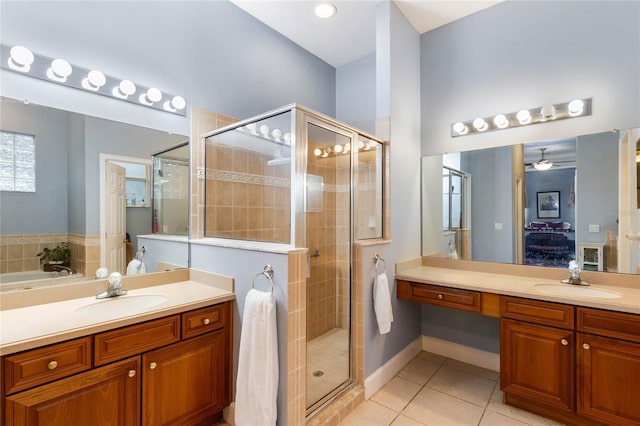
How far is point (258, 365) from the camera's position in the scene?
154cm

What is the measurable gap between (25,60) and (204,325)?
169 centimetres

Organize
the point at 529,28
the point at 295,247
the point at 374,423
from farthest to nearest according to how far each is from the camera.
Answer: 1. the point at 529,28
2. the point at 374,423
3. the point at 295,247

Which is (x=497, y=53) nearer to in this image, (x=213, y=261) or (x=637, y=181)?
(x=637, y=181)

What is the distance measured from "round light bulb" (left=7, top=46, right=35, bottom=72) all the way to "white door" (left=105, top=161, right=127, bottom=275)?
0.58 meters

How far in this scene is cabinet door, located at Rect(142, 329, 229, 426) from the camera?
1.48m

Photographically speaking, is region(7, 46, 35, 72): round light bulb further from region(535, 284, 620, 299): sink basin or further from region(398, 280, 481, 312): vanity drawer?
region(535, 284, 620, 299): sink basin

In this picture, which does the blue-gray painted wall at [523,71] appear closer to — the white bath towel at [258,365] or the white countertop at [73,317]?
the white bath towel at [258,365]

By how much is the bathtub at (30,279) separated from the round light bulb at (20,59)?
1.07 metres

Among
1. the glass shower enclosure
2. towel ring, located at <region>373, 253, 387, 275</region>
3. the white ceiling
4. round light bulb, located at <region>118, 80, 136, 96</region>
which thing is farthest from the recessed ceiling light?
towel ring, located at <region>373, 253, 387, 275</region>

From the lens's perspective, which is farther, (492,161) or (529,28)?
(492,161)

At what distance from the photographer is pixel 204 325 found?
1.71 meters

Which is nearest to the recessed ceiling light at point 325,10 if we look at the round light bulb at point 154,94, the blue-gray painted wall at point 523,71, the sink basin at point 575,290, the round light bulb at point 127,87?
the blue-gray painted wall at point 523,71

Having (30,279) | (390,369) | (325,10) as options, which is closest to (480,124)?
(325,10)

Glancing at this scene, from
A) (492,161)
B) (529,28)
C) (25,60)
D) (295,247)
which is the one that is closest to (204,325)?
(295,247)
